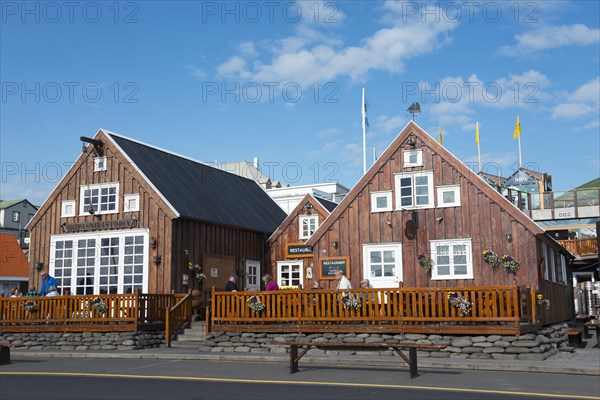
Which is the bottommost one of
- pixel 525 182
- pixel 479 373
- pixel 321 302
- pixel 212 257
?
pixel 479 373

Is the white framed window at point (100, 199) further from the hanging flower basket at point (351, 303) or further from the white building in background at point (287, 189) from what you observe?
the white building in background at point (287, 189)

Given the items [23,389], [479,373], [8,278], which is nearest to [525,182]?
[8,278]

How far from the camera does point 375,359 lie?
14906 mm

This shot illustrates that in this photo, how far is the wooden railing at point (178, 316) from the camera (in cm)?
1923

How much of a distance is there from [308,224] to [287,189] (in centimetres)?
2410

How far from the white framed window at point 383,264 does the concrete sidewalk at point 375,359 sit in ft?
18.8

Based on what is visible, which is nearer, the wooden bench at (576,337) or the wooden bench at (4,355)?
the wooden bench at (4,355)

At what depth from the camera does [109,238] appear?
23.4m

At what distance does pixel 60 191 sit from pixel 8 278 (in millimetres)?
26187

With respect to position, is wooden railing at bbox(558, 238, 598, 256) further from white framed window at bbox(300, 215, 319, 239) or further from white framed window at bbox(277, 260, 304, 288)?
white framed window at bbox(277, 260, 304, 288)

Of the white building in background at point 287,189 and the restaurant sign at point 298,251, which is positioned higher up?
the white building in background at point 287,189

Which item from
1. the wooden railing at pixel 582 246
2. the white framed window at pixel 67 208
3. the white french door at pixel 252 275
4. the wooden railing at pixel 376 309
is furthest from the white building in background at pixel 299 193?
the wooden railing at pixel 376 309

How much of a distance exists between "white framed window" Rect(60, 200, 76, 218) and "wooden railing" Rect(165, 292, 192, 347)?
22.3 feet

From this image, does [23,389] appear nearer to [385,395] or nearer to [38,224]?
[385,395]
